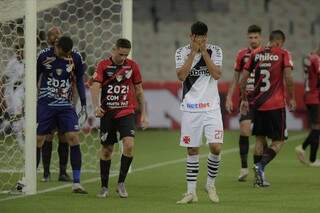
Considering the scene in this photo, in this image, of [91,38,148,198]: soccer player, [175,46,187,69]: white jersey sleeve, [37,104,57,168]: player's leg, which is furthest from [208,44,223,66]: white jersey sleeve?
[37,104,57,168]: player's leg

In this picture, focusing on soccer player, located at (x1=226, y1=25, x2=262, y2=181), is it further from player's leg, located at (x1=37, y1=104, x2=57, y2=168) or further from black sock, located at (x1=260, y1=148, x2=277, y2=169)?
player's leg, located at (x1=37, y1=104, x2=57, y2=168)

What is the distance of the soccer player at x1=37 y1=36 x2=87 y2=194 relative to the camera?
11.4m

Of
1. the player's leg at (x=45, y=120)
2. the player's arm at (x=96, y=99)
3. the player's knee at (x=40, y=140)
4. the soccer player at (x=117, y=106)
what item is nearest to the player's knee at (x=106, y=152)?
the soccer player at (x=117, y=106)

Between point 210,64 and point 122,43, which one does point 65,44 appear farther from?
point 210,64

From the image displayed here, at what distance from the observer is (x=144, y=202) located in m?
10.0

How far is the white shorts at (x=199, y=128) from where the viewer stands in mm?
9836

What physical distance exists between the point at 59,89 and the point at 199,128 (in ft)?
7.87

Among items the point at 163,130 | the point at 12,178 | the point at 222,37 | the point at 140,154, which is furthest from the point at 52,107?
the point at 222,37

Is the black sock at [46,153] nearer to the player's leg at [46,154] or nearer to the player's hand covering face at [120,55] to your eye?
the player's leg at [46,154]

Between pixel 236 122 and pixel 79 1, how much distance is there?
7583 mm

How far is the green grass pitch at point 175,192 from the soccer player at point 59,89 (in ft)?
2.56

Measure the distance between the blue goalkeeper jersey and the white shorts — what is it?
208cm

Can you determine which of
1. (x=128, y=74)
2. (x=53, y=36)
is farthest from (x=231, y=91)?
(x=53, y=36)

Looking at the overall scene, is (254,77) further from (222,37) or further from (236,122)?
Result: (222,37)
